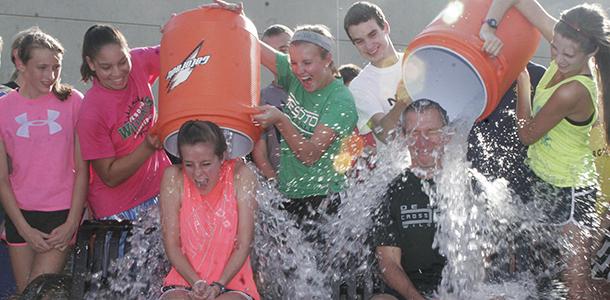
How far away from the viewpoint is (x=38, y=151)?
369cm

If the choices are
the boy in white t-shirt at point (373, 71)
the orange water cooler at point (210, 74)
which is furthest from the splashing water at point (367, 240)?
the orange water cooler at point (210, 74)

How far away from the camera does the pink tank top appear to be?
3.24 m

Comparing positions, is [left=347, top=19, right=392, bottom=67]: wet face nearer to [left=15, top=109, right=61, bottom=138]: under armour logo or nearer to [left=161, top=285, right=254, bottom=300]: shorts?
[left=161, top=285, right=254, bottom=300]: shorts

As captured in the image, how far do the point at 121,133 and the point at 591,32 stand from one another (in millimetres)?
2361

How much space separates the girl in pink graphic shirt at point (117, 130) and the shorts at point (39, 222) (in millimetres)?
182

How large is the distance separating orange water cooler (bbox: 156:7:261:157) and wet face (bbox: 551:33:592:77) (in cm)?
144

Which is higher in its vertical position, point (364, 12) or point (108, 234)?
point (364, 12)

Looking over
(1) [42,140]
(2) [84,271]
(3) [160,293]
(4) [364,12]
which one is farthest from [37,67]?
(4) [364,12]

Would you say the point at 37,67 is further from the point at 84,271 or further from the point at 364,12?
the point at 364,12

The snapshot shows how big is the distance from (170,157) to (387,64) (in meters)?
1.52

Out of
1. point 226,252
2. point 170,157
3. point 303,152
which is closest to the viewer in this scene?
point 226,252

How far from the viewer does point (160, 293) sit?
337cm

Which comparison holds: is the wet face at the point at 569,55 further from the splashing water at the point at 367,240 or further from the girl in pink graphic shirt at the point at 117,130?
the girl in pink graphic shirt at the point at 117,130

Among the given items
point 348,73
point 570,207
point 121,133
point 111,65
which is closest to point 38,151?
point 121,133
